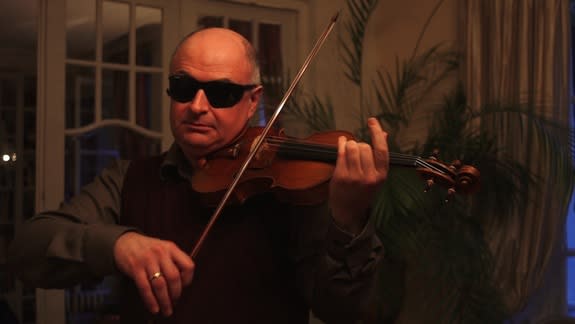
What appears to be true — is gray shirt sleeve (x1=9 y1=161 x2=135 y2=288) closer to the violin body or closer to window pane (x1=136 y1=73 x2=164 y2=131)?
the violin body

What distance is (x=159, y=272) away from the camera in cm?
91

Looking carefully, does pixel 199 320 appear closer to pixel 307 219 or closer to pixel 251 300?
pixel 251 300

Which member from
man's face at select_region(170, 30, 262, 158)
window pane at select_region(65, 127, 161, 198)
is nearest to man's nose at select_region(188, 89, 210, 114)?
man's face at select_region(170, 30, 262, 158)

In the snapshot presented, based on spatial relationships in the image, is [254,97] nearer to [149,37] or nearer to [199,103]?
[199,103]

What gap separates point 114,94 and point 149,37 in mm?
332

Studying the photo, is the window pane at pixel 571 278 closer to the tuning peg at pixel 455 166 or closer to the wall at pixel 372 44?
the wall at pixel 372 44

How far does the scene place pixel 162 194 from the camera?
1312 millimetres

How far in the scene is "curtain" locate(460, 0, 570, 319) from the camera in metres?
2.56

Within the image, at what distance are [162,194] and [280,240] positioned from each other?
262 millimetres

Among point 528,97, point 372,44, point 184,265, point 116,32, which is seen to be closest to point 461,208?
point 528,97

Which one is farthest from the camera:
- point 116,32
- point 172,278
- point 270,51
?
point 270,51

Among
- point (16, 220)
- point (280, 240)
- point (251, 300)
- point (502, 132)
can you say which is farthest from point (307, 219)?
point (16, 220)

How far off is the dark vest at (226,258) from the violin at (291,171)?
0.04 meters

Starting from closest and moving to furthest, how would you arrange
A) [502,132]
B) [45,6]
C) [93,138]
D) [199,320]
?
[199,320] < [502,132] < [45,6] < [93,138]
